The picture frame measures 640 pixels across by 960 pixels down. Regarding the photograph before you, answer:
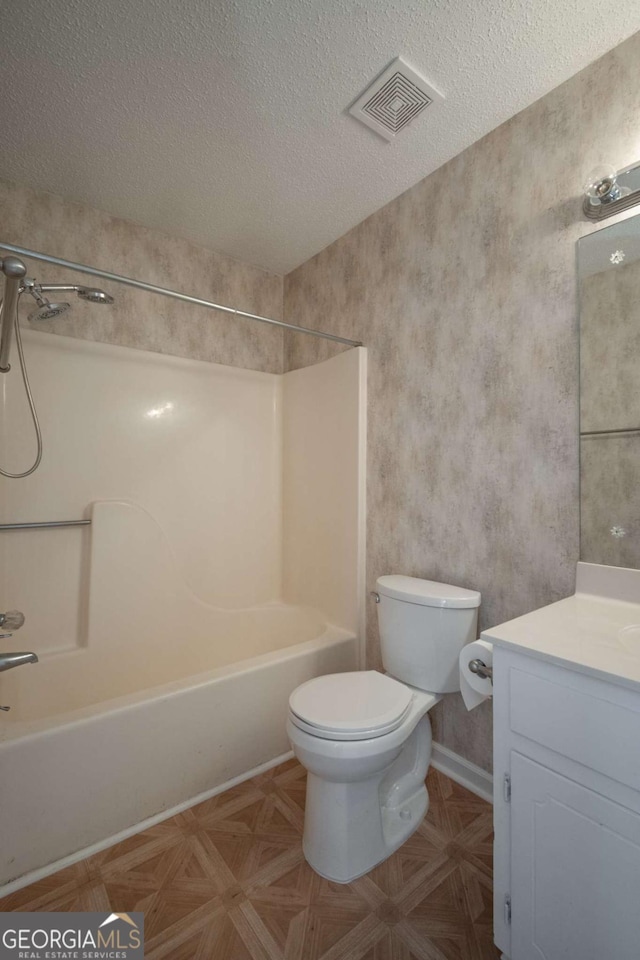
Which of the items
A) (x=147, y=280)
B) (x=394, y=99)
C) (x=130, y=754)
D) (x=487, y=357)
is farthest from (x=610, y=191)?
(x=130, y=754)

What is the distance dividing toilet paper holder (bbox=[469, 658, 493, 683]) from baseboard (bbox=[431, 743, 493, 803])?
2.43 feet

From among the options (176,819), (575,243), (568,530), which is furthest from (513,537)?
(176,819)

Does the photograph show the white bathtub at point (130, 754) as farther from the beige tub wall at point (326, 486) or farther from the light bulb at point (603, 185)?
the light bulb at point (603, 185)

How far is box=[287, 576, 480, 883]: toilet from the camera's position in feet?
4.11

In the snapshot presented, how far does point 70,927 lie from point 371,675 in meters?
1.04

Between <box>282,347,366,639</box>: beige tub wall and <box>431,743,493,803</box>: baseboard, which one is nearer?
<box>431,743,493,803</box>: baseboard

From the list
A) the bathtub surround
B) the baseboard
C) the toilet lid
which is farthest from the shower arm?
the baseboard

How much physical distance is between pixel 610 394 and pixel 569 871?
3.76 ft

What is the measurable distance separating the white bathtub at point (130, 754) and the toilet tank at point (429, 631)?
1.55ft

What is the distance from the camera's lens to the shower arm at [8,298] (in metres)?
1.21

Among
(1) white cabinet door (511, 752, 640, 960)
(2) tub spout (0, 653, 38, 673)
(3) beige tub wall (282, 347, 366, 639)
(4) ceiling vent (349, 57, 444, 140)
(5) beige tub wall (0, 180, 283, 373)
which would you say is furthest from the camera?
(3) beige tub wall (282, 347, 366, 639)

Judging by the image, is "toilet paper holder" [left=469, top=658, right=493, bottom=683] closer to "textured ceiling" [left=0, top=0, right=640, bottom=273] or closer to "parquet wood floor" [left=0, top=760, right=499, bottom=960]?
"parquet wood floor" [left=0, top=760, right=499, bottom=960]

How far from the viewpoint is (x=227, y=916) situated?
1.16 m

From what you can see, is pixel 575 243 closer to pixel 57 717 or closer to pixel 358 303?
pixel 358 303
